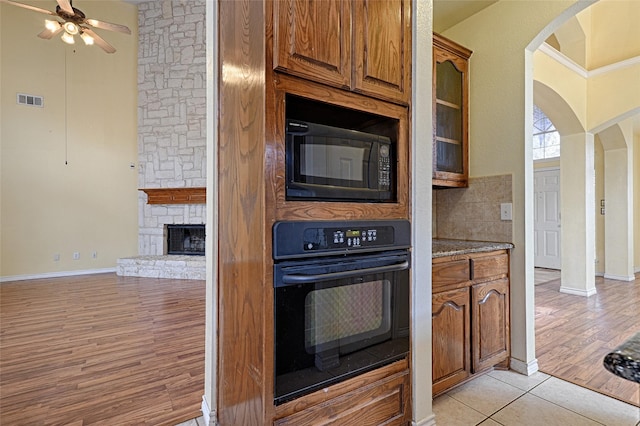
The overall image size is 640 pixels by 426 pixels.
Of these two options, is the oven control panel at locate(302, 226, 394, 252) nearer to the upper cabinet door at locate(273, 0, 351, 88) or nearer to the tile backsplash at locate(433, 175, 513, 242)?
the upper cabinet door at locate(273, 0, 351, 88)

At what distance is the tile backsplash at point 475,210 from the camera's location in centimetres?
241

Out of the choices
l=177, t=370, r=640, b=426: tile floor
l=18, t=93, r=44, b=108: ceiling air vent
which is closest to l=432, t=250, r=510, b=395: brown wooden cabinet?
l=177, t=370, r=640, b=426: tile floor

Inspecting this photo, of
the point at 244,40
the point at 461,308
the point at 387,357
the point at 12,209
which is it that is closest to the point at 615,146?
the point at 461,308

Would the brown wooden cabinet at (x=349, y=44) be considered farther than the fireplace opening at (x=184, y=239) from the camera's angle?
No

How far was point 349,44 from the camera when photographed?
135cm

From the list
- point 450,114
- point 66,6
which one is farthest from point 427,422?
point 66,6

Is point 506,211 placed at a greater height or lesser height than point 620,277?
greater

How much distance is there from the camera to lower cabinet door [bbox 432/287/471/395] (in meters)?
1.86

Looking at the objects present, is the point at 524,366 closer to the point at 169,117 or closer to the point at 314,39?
the point at 314,39

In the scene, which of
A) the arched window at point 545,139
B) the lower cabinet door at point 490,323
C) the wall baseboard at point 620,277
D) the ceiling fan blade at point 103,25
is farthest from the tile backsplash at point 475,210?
the arched window at point 545,139

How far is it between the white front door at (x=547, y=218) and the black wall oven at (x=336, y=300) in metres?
6.44

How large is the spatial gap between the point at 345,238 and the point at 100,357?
8.14 feet

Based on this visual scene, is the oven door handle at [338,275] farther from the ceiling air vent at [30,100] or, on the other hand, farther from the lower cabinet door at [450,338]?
the ceiling air vent at [30,100]

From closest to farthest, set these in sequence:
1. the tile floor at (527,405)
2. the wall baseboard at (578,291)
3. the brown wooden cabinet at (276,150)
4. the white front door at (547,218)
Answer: the brown wooden cabinet at (276,150), the tile floor at (527,405), the wall baseboard at (578,291), the white front door at (547,218)
